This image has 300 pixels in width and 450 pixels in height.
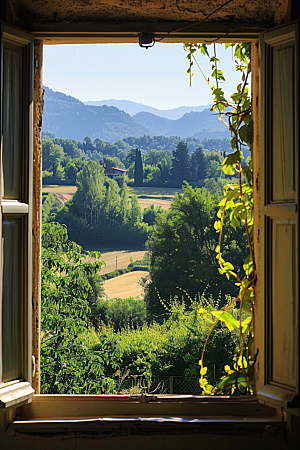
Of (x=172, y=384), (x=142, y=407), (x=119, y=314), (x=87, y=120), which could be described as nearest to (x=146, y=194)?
(x=87, y=120)

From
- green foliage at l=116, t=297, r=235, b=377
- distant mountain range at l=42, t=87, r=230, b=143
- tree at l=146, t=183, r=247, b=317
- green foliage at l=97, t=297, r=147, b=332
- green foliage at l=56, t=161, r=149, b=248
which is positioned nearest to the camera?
green foliage at l=116, t=297, r=235, b=377

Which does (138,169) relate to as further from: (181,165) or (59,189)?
(59,189)

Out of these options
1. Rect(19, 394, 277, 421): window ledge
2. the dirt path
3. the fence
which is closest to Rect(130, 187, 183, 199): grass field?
the dirt path

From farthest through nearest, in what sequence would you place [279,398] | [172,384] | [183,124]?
[183,124]
[172,384]
[279,398]

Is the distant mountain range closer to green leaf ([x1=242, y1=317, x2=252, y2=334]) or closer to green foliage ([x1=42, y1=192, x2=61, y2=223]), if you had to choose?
green foliage ([x1=42, y1=192, x2=61, y2=223])

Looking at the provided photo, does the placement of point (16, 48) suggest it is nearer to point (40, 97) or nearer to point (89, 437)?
point (40, 97)

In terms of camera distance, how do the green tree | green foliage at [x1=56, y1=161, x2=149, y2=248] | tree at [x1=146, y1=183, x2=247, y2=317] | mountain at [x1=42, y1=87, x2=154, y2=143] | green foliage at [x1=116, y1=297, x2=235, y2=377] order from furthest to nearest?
mountain at [x1=42, y1=87, x2=154, y2=143] < green foliage at [x1=56, y1=161, x2=149, y2=248] < the green tree < tree at [x1=146, y1=183, x2=247, y2=317] < green foliage at [x1=116, y1=297, x2=235, y2=377]

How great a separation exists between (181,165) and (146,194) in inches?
125

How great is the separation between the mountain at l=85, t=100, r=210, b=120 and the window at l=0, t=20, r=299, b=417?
95.2 feet

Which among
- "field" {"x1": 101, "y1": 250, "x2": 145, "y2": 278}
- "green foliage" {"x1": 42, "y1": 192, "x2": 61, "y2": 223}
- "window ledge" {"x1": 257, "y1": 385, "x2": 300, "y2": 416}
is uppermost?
"green foliage" {"x1": 42, "y1": 192, "x2": 61, "y2": 223}

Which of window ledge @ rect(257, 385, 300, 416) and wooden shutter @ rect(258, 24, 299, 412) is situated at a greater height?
wooden shutter @ rect(258, 24, 299, 412)

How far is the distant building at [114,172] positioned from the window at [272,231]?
84.3 feet

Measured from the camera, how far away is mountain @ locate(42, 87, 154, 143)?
27.2 meters

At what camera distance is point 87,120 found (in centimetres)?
2936
